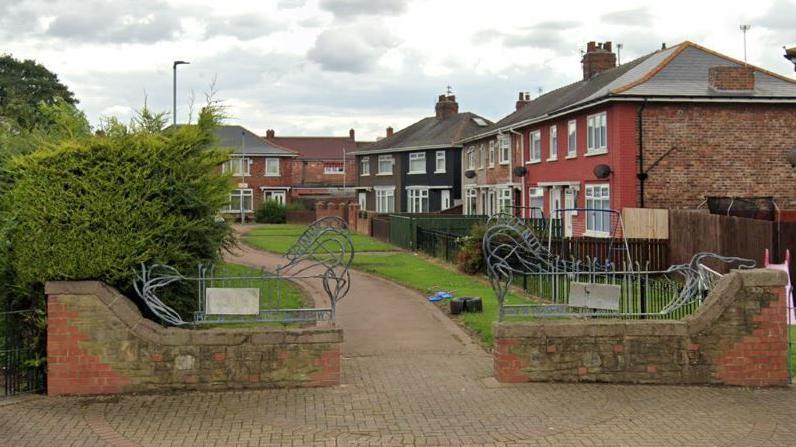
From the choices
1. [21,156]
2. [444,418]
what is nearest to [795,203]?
[444,418]

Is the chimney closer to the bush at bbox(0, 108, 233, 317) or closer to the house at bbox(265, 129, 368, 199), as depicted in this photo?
the house at bbox(265, 129, 368, 199)

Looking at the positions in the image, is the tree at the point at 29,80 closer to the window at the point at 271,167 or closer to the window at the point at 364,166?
the window at the point at 271,167

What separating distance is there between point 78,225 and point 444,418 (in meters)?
4.69

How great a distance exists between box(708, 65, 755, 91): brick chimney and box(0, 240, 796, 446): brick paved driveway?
19394 millimetres

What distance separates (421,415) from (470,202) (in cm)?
4124

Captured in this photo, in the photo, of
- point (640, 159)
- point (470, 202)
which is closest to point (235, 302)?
point (640, 159)

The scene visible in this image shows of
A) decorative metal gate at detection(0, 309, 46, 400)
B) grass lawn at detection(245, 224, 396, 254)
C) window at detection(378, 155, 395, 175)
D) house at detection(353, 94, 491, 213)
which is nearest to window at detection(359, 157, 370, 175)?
house at detection(353, 94, 491, 213)

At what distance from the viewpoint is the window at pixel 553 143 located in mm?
33219

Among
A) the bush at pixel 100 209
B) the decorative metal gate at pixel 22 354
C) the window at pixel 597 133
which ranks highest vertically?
the window at pixel 597 133

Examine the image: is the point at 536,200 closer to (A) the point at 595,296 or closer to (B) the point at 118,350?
(A) the point at 595,296

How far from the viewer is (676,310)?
1077 cm

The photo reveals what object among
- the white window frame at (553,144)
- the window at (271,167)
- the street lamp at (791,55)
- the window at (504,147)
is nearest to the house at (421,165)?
the window at (271,167)

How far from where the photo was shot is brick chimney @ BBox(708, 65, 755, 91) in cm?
2703

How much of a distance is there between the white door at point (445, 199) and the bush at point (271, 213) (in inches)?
538
